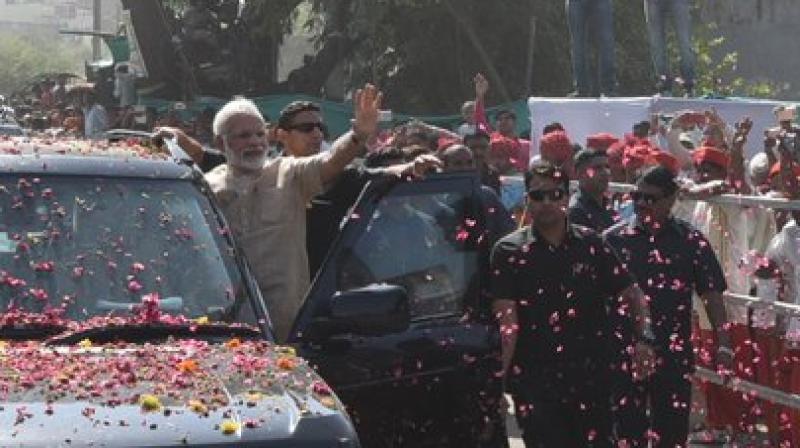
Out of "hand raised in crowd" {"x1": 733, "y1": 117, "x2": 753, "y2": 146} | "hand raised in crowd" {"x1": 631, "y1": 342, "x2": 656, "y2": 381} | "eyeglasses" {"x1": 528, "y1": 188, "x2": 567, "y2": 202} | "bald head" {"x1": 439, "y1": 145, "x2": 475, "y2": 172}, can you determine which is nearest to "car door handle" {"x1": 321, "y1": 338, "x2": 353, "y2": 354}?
"eyeglasses" {"x1": 528, "y1": 188, "x2": 567, "y2": 202}

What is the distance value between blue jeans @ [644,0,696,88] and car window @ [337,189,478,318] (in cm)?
840

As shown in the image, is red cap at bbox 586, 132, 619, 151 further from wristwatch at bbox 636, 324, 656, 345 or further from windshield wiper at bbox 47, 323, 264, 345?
windshield wiper at bbox 47, 323, 264, 345

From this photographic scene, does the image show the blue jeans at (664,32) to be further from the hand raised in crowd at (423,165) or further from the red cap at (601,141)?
the hand raised in crowd at (423,165)

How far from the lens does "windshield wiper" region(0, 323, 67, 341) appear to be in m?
5.31

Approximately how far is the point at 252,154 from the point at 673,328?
2.55 meters

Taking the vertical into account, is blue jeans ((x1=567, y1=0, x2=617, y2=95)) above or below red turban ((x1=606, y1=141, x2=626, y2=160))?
above

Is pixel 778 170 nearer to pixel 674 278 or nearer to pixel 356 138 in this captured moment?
pixel 674 278

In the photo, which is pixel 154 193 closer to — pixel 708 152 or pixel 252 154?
pixel 252 154

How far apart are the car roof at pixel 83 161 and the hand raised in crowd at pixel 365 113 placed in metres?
0.93

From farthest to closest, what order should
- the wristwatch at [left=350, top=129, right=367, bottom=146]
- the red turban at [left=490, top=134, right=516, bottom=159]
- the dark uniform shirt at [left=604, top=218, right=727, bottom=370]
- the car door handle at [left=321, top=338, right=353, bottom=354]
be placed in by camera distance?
1. the red turban at [left=490, top=134, right=516, bottom=159]
2. the dark uniform shirt at [left=604, top=218, right=727, bottom=370]
3. the wristwatch at [left=350, top=129, right=367, bottom=146]
4. the car door handle at [left=321, top=338, right=353, bottom=354]

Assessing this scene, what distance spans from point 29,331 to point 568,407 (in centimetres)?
289

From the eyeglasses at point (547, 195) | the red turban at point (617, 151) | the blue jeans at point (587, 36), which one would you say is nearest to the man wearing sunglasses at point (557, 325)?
the eyeglasses at point (547, 195)

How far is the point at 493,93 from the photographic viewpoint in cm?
3052

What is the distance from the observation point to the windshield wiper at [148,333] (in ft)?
17.3
